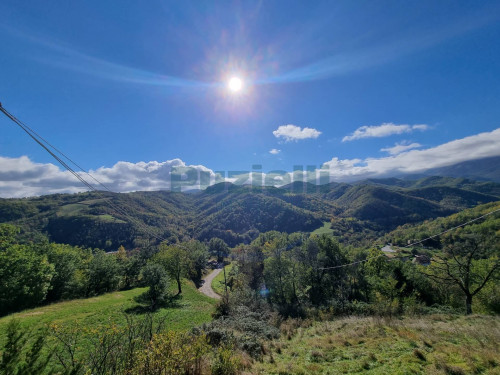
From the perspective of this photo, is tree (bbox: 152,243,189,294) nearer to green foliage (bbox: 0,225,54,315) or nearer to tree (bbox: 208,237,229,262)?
green foliage (bbox: 0,225,54,315)

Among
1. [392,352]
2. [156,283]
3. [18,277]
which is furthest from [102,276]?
[392,352]

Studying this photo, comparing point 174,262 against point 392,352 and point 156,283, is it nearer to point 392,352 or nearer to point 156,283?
point 156,283

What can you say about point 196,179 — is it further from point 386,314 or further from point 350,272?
point 386,314

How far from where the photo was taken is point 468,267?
1884cm

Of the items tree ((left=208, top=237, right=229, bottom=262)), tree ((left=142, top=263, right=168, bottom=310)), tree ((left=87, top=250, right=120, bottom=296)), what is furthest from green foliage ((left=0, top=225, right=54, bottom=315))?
tree ((left=208, top=237, right=229, bottom=262))

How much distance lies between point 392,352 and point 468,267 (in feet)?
59.3

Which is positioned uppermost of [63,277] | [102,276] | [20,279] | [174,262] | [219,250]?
[20,279]

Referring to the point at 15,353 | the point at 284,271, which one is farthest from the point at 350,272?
the point at 15,353

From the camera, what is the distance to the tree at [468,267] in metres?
17.9

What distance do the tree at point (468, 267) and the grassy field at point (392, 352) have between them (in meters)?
9.25

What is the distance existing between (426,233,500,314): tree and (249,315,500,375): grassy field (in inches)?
364

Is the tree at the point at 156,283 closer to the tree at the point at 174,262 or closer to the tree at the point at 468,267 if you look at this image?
the tree at the point at 174,262

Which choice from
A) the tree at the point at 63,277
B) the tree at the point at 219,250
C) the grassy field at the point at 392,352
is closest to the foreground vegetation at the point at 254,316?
the grassy field at the point at 392,352

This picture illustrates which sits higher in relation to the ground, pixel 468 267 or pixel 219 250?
pixel 468 267
